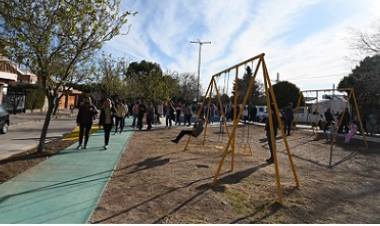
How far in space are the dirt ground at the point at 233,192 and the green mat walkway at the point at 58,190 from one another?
0.87 ft

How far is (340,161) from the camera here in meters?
11.7

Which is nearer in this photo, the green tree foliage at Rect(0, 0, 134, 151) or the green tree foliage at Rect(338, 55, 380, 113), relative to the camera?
the green tree foliage at Rect(0, 0, 134, 151)

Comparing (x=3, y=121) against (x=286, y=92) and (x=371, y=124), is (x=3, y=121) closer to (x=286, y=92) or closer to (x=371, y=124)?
(x=371, y=124)

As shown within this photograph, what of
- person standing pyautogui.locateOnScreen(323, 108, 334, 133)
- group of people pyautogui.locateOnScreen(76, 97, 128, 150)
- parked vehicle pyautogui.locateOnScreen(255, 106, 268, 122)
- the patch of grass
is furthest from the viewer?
parked vehicle pyautogui.locateOnScreen(255, 106, 268, 122)

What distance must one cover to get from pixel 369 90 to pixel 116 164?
2116cm

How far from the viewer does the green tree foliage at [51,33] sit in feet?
25.4

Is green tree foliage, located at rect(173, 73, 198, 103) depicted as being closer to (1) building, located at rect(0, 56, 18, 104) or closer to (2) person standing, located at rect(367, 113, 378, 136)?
(1) building, located at rect(0, 56, 18, 104)

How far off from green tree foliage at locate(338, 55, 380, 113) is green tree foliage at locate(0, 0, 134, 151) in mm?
19310

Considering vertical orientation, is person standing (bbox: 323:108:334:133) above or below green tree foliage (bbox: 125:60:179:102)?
below

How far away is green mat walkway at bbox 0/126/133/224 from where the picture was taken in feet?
16.8

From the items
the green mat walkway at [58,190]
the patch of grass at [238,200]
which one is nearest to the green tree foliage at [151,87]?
the green mat walkway at [58,190]

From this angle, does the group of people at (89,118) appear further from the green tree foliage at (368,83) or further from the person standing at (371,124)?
the green tree foliage at (368,83)

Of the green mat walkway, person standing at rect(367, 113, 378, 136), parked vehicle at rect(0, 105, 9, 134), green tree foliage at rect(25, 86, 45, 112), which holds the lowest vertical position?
the green mat walkway

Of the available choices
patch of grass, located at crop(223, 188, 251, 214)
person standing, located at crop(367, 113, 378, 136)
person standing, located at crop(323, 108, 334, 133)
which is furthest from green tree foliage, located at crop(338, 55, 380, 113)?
patch of grass, located at crop(223, 188, 251, 214)
